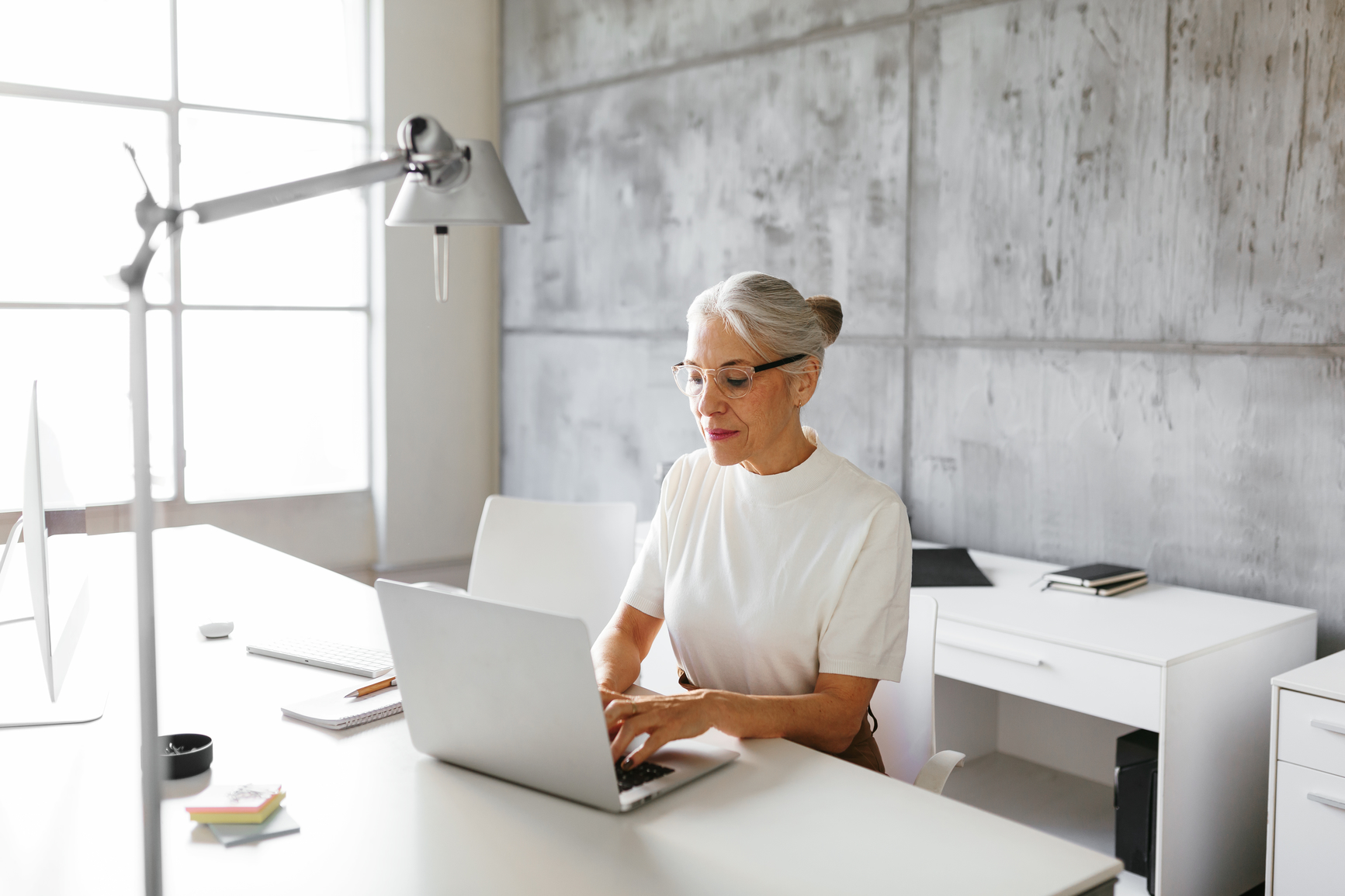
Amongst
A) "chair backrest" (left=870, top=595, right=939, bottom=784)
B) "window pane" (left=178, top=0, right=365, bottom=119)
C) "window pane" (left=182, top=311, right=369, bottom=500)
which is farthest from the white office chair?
"window pane" (left=178, top=0, right=365, bottom=119)

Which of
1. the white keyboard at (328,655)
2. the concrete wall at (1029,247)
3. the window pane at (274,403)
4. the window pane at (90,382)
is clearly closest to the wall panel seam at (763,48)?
the concrete wall at (1029,247)

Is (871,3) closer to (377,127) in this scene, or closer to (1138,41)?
(1138,41)

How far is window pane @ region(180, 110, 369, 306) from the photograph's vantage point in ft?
15.9

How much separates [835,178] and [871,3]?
0.58 meters

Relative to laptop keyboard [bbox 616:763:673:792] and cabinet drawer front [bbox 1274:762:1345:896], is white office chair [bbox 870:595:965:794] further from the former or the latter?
cabinet drawer front [bbox 1274:762:1345:896]

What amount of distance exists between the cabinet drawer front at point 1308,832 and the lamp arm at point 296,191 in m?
2.10

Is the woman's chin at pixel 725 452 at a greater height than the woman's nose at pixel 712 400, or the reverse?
the woman's nose at pixel 712 400

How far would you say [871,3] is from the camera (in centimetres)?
376

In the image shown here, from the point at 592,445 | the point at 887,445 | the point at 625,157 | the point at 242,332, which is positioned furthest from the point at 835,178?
the point at 242,332

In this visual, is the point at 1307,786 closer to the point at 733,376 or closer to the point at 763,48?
the point at 733,376

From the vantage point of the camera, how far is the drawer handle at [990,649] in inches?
103

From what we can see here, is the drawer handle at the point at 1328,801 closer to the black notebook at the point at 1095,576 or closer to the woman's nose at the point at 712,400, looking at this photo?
the black notebook at the point at 1095,576

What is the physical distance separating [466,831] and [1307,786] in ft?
5.80

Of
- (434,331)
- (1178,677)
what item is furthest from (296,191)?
(434,331)
